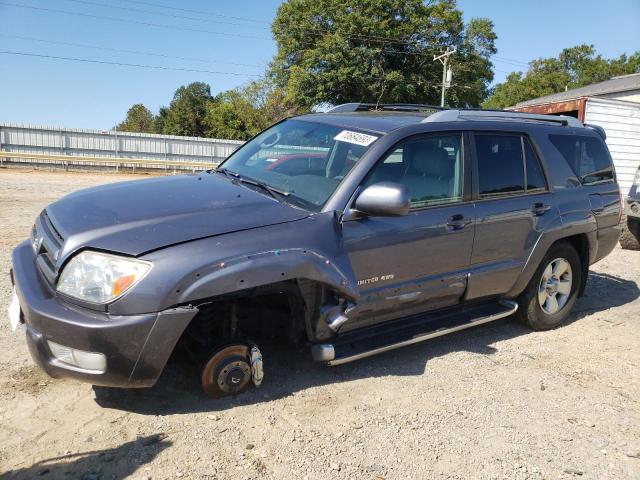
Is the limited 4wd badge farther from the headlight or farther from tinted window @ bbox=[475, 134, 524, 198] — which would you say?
the headlight

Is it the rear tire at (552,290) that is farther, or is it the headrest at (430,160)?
the rear tire at (552,290)

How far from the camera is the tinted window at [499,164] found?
402 centimetres

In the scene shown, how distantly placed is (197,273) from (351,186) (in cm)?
115

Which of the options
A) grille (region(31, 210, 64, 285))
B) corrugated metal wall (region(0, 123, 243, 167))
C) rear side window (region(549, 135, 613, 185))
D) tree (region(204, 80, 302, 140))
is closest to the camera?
grille (region(31, 210, 64, 285))

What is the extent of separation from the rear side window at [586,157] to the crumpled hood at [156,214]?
2882 mm

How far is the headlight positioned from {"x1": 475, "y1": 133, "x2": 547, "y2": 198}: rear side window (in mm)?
2590

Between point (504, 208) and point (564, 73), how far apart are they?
68734 millimetres

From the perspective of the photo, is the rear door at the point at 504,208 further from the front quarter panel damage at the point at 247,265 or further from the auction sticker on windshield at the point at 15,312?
the auction sticker on windshield at the point at 15,312

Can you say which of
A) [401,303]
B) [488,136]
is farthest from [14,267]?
[488,136]

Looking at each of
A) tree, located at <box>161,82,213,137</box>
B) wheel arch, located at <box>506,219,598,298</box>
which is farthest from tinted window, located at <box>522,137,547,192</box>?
tree, located at <box>161,82,213,137</box>

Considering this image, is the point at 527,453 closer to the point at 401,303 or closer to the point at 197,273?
the point at 401,303

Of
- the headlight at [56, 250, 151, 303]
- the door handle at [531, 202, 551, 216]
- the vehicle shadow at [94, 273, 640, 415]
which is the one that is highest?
the door handle at [531, 202, 551, 216]

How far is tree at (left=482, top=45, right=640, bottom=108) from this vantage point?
202ft

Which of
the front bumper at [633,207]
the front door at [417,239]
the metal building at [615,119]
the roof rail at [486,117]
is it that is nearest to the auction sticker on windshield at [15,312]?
the front door at [417,239]
